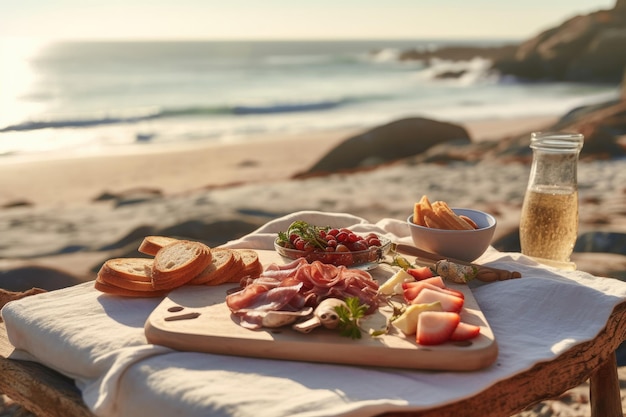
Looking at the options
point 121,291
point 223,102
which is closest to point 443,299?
point 121,291

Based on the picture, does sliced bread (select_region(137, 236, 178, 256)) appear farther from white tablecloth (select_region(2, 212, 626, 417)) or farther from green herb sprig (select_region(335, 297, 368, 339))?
green herb sprig (select_region(335, 297, 368, 339))

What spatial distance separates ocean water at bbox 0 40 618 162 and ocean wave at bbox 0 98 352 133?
35mm

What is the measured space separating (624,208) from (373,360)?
5.91m

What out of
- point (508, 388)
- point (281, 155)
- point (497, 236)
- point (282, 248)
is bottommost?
point (281, 155)

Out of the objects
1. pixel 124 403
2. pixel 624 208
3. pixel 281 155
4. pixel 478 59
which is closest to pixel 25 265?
pixel 124 403

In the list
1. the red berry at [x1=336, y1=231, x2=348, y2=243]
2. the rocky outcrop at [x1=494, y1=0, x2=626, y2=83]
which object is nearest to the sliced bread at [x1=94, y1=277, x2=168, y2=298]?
the red berry at [x1=336, y1=231, x2=348, y2=243]

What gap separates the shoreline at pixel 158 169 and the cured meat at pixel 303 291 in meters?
9.34

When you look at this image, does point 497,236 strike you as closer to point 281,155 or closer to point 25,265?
point 25,265

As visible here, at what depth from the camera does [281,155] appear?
15.3 metres

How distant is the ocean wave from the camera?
66.7 feet

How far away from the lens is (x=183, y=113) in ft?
77.7

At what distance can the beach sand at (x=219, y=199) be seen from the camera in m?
6.73

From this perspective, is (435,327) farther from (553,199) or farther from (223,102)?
(223,102)

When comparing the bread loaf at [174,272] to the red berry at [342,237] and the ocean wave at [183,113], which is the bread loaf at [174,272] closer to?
the red berry at [342,237]
